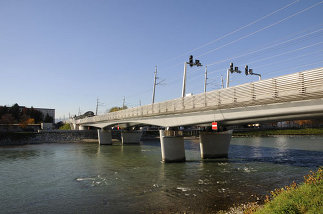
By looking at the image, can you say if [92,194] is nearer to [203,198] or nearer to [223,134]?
[203,198]

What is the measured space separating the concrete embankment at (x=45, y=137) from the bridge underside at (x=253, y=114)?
2133 inches

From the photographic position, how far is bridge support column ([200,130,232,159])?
37.7m

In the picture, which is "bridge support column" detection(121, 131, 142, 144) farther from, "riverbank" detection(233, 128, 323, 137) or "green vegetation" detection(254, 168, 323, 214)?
"green vegetation" detection(254, 168, 323, 214)

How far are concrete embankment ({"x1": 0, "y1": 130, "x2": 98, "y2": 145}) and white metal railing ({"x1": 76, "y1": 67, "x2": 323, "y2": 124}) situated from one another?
2335 inches

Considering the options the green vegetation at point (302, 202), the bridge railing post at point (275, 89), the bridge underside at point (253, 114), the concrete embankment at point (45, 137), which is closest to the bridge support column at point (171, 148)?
the bridge underside at point (253, 114)

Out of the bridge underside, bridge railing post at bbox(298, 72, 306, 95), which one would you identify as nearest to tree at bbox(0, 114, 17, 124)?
the bridge underside

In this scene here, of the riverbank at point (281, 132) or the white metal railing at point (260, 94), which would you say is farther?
the riverbank at point (281, 132)

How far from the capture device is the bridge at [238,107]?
60.6ft

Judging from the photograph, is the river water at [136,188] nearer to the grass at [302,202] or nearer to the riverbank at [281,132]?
the grass at [302,202]

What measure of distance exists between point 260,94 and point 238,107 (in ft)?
10.2

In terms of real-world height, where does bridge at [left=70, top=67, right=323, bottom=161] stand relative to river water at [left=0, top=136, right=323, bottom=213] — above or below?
above

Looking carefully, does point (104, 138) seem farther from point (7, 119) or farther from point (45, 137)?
point (7, 119)

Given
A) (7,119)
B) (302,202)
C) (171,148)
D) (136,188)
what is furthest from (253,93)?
(7,119)

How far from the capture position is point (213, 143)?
126 feet
